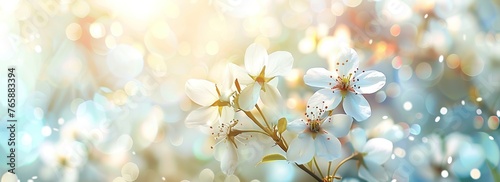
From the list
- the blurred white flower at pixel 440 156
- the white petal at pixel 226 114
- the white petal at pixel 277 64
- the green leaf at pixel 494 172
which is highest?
the white petal at pixel 277 64

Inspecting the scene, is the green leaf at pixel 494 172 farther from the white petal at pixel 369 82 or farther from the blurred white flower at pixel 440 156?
the white petal at pixel 369 82

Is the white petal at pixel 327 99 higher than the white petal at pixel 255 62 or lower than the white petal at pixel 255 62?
lower

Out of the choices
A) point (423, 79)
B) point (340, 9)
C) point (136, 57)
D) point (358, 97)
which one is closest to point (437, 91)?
point (423, 79)

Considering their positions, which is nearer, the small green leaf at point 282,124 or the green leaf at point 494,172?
the small green leaf at point 282,124

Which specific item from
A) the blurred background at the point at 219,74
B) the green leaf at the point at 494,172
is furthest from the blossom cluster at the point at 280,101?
the green leaf at the point at 494,172

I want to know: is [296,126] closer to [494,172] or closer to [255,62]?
[255,62]

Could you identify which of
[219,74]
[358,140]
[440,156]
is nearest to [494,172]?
[440,156]

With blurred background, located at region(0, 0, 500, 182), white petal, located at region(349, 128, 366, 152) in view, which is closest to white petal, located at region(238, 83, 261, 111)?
white petal, located at region(349, 128, 366, 152)
